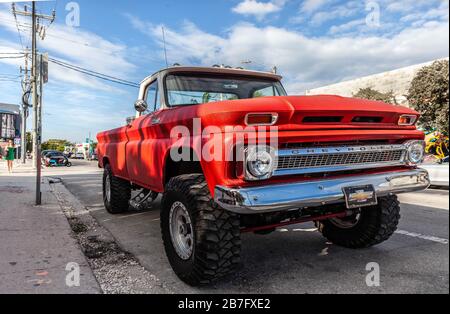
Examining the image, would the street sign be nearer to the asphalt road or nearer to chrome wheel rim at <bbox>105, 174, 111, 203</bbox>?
chrome wheel rim at <bbox>105, 174, 111, 203</bbox>

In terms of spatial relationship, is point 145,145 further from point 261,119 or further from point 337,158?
point 337,158

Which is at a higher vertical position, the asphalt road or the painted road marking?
the painted road marking

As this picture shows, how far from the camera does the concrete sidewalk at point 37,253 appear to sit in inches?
114

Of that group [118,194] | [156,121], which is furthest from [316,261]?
[118,194]

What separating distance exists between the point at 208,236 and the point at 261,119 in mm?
954

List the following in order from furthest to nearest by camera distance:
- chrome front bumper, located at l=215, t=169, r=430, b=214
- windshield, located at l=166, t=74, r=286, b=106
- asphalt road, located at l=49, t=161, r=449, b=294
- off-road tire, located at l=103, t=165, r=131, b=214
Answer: off-road tire, located at l=103, t=165, r=131, b=214 < windshield, located at l=166, t=74, r=286, b=106 < asphalt road, located at l=49, t=161, r=449, b=294 < chrome front bumper, located at l=215, t=169, r=430, b=214

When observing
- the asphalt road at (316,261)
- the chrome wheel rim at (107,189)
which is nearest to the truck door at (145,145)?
the asphalt road at (316,261)

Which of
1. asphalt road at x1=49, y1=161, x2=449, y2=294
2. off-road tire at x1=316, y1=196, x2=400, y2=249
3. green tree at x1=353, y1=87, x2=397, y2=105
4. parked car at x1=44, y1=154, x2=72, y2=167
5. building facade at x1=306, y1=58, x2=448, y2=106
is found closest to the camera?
asphalt road at x1=49, y1=161, x2=449, y2=294

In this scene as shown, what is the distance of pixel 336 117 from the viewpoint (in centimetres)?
280

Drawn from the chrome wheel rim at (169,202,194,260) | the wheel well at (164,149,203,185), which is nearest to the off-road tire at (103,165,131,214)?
the wheel well at (164,149,203,185)

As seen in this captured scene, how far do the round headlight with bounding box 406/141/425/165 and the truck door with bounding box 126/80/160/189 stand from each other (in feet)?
7.87

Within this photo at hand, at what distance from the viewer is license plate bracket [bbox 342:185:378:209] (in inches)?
103

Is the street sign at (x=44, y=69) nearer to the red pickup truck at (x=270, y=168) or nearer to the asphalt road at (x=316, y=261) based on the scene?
the asphalt road at (x=316, y=261)
